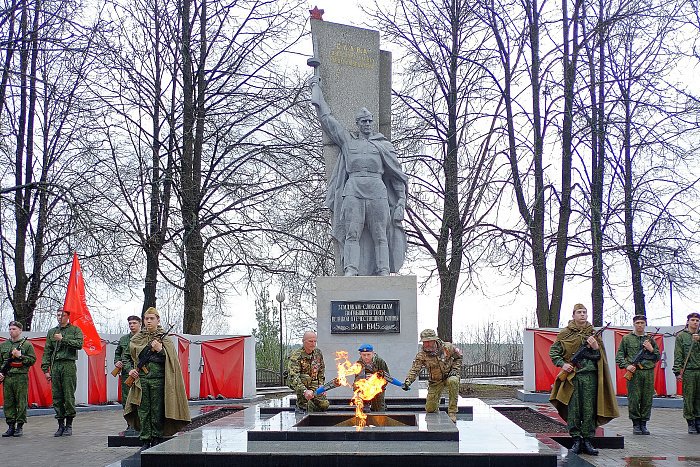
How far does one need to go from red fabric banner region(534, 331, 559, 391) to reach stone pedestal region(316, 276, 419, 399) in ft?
24.1

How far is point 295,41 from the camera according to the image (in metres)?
21.5

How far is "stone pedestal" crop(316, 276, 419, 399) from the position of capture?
12.2 m

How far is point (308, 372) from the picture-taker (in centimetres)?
1045

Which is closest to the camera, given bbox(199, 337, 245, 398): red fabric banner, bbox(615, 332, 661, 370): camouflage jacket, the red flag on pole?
the red flag on pole

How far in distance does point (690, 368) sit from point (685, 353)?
24 centimetres

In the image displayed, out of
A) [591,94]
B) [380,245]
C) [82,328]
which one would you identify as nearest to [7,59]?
[82,328]

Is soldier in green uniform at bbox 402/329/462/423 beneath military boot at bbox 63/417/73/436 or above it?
above

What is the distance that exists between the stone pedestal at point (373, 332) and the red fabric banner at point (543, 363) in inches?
290

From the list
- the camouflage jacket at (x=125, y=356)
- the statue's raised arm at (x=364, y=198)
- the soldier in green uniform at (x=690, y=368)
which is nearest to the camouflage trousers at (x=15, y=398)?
the camouflage jacket at (x=125, y=356)

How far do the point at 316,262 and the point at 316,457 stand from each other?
47.9ft

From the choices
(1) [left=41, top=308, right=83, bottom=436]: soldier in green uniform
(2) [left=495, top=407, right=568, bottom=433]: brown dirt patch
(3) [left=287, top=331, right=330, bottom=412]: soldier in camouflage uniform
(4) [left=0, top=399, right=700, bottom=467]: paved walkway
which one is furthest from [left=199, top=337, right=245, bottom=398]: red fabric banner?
(3) [left=287, top=331, right=330, bottom=412]: soldier in camouflage uniform

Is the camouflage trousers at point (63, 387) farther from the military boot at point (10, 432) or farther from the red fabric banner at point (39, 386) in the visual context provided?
the red fabric banner at point (39, 386)

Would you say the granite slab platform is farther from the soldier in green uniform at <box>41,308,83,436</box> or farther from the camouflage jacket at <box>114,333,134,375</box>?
the soldier in green uniform at <box>41,308,83,436</box>

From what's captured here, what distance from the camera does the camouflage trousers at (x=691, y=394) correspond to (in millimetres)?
12031
